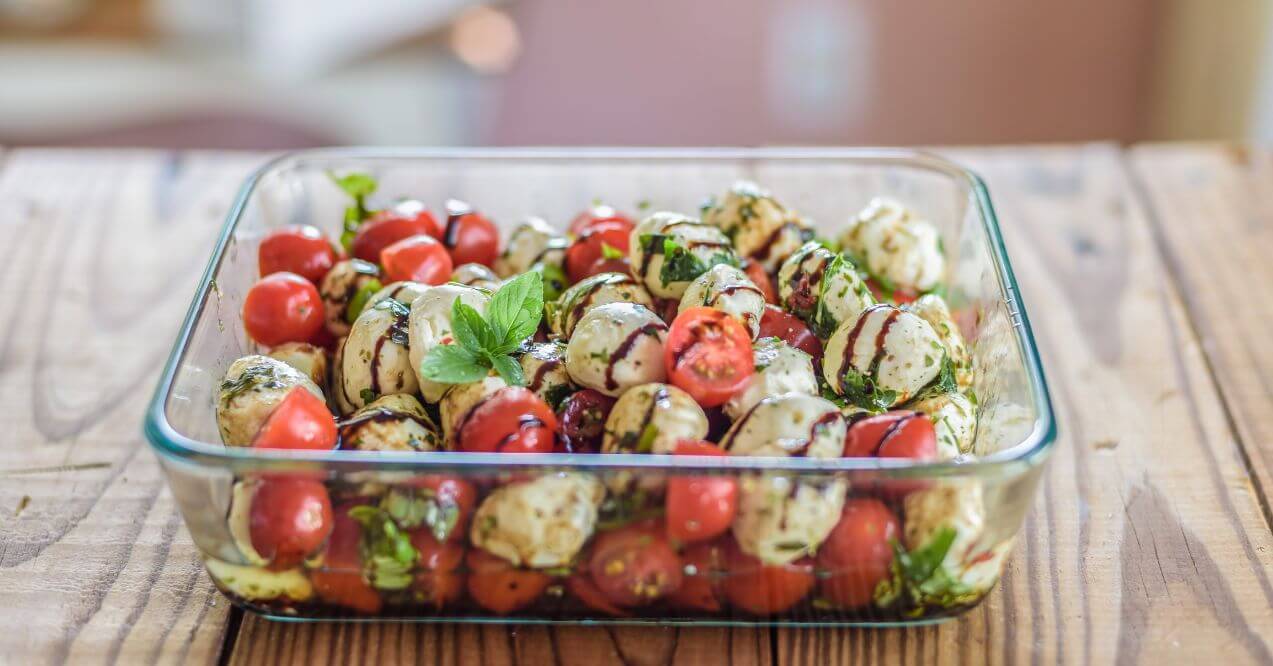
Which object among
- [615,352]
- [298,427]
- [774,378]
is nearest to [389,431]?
[298,427]

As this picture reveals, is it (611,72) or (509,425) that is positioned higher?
(509,425)

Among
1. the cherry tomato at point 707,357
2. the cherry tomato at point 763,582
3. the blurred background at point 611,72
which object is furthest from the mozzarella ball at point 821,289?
the blurred background at point 611,72

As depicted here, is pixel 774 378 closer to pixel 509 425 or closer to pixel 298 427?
pixel 509 425

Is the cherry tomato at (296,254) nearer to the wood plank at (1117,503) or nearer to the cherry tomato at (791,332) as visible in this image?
the cherry tomato at (791,332)

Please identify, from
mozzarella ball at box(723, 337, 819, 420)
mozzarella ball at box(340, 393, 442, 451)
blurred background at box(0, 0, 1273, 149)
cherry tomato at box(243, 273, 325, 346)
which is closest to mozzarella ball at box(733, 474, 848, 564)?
mozzarella ball at box(723, 337, 819, 420)

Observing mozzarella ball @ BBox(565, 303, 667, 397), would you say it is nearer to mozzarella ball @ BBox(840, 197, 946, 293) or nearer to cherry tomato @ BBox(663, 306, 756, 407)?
cherry tomato @ BBox(663, 306, 756, 407)

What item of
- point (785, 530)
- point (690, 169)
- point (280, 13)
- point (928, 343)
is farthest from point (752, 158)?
point (280, 13)
